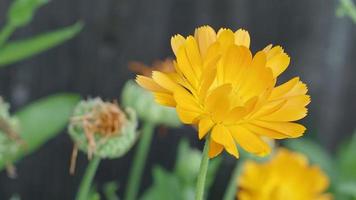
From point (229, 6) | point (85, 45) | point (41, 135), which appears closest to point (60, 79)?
point (85, 45)

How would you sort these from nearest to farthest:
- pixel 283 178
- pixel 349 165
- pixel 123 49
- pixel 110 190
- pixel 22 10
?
pixel 22 10 → pixel 110 190 → pixel 283 178 → pixel 349 165 → pixel 123 49

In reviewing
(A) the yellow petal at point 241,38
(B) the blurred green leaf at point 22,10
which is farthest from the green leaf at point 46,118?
(A) the yellow petal at point 241,38

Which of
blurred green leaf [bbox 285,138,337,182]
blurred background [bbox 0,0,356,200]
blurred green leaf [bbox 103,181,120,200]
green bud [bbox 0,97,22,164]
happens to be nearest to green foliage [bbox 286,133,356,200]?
blurred green leaf [bbox 285,138,337,182]

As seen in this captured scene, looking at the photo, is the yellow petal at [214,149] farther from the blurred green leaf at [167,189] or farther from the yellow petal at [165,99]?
the blurred green leaf at [167,189]

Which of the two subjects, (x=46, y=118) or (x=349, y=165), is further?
(x=349, y=165)

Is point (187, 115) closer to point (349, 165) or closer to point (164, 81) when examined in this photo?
point (164, 81)

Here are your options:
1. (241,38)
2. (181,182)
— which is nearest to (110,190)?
(181,182)

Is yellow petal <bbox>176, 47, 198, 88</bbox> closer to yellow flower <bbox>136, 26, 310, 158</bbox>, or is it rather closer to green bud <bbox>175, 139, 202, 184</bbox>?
yellow flower <bbox>136, 26, 310, 158</bbox>

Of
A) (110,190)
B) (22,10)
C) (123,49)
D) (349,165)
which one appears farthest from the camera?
(123,49)
